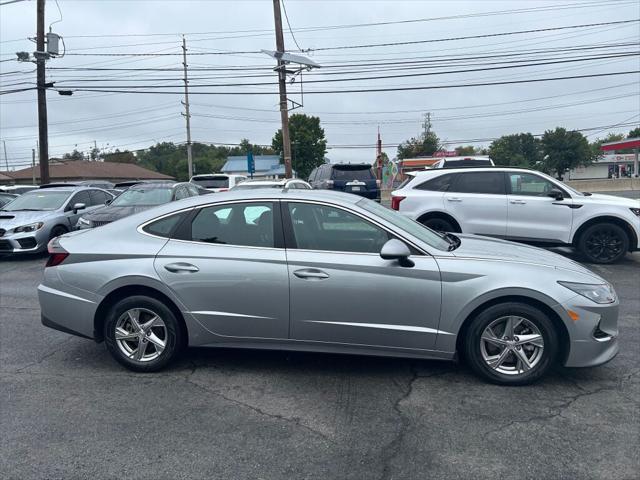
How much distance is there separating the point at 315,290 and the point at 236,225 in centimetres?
90

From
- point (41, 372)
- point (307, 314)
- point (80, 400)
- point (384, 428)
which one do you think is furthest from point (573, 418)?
point (41, 372)

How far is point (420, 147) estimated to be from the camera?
7856cm

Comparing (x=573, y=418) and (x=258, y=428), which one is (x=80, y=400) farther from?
(x=573, y=418)

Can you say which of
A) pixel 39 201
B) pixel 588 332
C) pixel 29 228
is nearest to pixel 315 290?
pixel 588 332

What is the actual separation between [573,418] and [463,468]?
1109 millimetres

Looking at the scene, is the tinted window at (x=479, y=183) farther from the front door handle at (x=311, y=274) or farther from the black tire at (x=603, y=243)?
the front door handle at (x=311, y=274)

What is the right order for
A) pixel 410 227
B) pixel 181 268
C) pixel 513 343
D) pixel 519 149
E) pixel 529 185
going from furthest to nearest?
pixel 519 149
pixel 529 185
pixel 410 227
pixel 181 268
pixel 513 343

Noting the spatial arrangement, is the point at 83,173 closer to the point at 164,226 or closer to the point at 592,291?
the point at 164,226

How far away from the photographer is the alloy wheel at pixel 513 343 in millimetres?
4121

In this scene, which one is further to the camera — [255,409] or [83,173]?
[83,173]

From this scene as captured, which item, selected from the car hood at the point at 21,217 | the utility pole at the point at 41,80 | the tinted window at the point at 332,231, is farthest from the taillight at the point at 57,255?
the utility pole at the point at 41,80

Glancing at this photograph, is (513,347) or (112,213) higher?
(112,213)

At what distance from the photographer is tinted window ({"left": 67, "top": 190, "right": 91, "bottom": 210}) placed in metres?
12.3

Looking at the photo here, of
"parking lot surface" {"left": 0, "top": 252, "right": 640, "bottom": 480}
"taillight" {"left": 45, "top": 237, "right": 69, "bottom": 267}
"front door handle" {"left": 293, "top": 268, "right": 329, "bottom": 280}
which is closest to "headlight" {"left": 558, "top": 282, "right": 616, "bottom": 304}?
"parking lot surface" {"left": 0, "top": 252, "right": 640, "bottom": 480}
